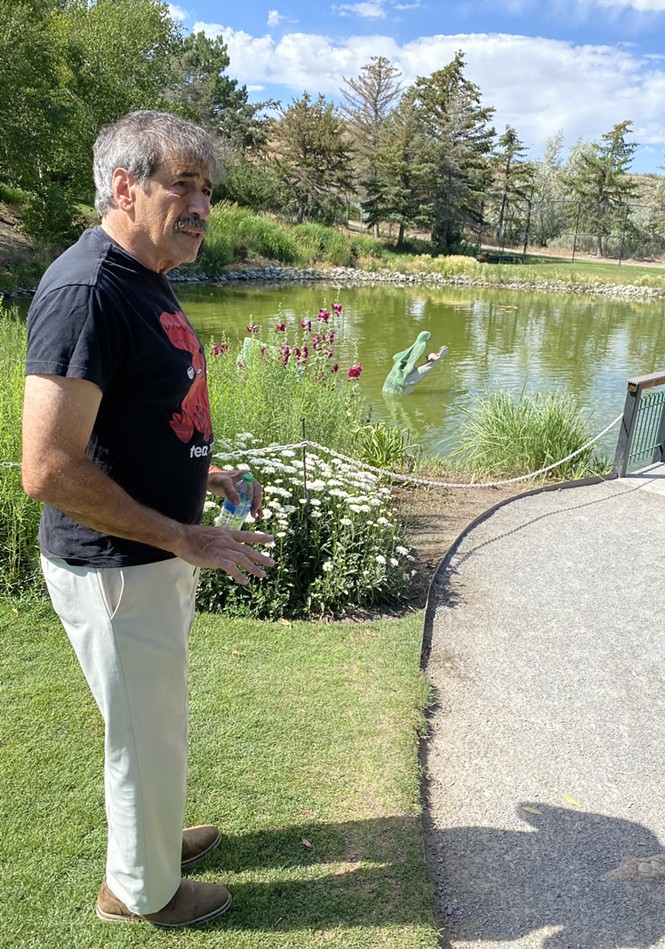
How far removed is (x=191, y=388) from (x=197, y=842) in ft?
4.87

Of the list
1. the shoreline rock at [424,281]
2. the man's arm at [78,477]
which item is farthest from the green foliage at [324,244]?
the man's arm at [78,477]

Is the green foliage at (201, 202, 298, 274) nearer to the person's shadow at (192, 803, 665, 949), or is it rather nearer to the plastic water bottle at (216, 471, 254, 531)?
the plastic water bottle at (216, 471, 254, 531)

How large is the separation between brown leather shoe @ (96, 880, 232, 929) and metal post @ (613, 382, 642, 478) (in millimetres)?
5480

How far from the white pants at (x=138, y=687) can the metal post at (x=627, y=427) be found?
18.2ft

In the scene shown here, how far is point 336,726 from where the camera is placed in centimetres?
294

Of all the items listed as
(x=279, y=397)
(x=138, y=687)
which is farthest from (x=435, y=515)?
(x=138, y=687)

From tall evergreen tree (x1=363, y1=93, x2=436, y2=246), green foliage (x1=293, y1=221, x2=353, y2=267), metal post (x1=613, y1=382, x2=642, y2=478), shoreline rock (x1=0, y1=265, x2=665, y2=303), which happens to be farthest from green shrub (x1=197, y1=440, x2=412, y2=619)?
tall evergreen tree (x1=363, y1=93, x2=436, y2=246)

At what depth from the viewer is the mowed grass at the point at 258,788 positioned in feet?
6.59

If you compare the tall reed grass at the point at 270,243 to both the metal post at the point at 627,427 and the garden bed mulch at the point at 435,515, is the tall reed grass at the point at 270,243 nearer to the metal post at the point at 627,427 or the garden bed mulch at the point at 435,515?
the garden bed mulch at the point at 435,515

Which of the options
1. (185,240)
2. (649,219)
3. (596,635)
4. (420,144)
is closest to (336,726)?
(596,635)

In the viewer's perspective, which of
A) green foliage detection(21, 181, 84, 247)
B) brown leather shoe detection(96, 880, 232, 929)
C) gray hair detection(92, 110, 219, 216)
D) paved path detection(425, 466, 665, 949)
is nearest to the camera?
gray hair detection(92, 110, 219, 216)

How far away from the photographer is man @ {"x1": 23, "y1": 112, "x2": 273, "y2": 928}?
1.36 metres

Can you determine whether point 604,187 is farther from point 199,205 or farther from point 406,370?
point 199,205

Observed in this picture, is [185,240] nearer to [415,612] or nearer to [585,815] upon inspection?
[585,815]
